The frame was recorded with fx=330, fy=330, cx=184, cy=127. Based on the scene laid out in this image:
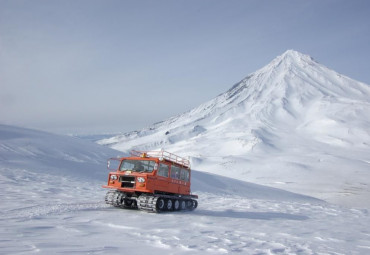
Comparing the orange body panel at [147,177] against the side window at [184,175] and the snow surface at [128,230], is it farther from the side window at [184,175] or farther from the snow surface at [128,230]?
the snow surface at [128,230]

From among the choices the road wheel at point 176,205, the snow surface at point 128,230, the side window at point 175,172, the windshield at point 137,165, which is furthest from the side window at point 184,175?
the snow surface at point 128,230

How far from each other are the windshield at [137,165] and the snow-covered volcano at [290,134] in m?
26.8

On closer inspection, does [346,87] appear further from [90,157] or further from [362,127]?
[90,157]

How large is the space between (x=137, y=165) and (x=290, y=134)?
82822 millimetres

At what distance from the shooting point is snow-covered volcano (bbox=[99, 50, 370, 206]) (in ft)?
176

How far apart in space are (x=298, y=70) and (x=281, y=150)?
87.1 meters

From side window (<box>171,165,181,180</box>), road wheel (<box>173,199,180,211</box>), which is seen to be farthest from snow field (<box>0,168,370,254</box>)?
side window (<box>171,165,181,180</box>)

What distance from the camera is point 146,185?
13.8m

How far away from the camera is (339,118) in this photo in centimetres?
9838

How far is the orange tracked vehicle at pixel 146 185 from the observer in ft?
45.9

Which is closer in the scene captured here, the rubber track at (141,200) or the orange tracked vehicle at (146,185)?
the rubber track at (141,200)

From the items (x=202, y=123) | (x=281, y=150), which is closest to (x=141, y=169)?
(x=281, y=150)

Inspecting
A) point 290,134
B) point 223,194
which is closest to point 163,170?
point 223,194

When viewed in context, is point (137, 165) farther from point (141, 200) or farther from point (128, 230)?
point (128, 230)
